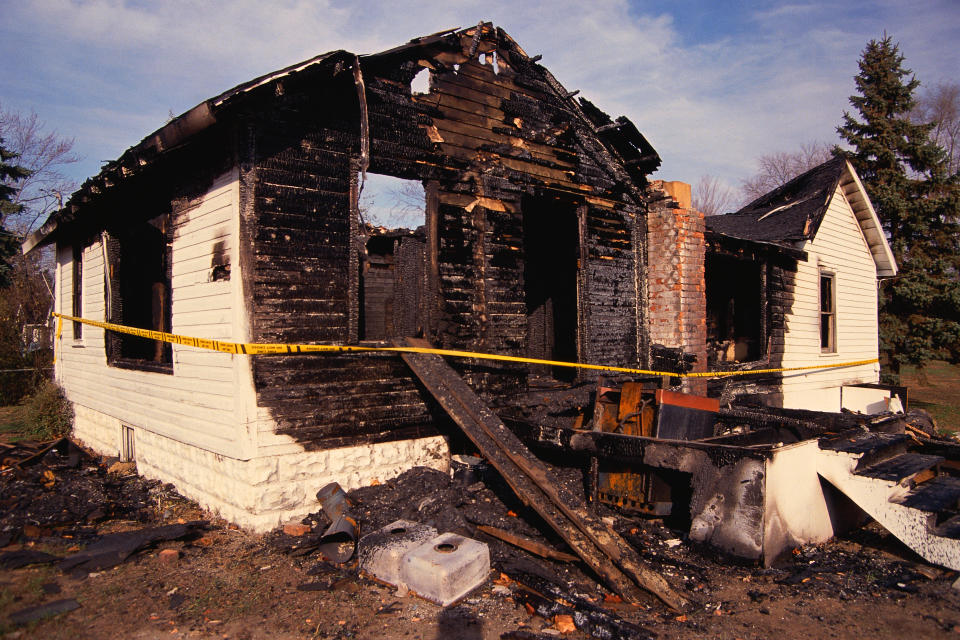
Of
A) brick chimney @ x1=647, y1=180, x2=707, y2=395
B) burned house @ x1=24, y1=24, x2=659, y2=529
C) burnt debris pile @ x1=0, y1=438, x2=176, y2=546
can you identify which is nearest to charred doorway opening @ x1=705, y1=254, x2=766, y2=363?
brick chimney @ x1=647, y1=180, x2=707, y2=395

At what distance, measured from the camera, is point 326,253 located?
588cm

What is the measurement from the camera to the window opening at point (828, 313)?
13.2 meters

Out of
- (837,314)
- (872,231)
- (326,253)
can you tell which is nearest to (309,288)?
(326,253)

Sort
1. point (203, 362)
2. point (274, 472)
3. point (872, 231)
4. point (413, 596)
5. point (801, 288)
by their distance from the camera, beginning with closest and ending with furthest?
point (413, 596)
point (274, 472)
point (203, 362)
point (801, 288)
point (872, 231)

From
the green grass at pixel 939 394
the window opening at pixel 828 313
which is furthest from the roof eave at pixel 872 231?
the green grass at pixel 939 394

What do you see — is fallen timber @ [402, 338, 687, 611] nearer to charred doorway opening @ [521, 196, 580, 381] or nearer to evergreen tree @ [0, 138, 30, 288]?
charred doorway opening @ [521, 196, 580, 381]

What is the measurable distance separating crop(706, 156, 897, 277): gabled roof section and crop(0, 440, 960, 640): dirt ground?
25.8ft

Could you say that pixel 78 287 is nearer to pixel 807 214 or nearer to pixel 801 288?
pixel 801 288

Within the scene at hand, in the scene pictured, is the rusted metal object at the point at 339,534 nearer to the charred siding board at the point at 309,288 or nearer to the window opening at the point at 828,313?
the charred siding board at the point at 309,288

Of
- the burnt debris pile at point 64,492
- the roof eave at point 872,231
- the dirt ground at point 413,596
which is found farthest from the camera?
the roof eave at point 872,231

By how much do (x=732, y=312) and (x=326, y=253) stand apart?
906 centimetres

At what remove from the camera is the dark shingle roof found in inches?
470

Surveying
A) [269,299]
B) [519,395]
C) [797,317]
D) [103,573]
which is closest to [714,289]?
[797,317]

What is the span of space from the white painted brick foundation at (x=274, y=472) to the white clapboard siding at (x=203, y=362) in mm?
186
